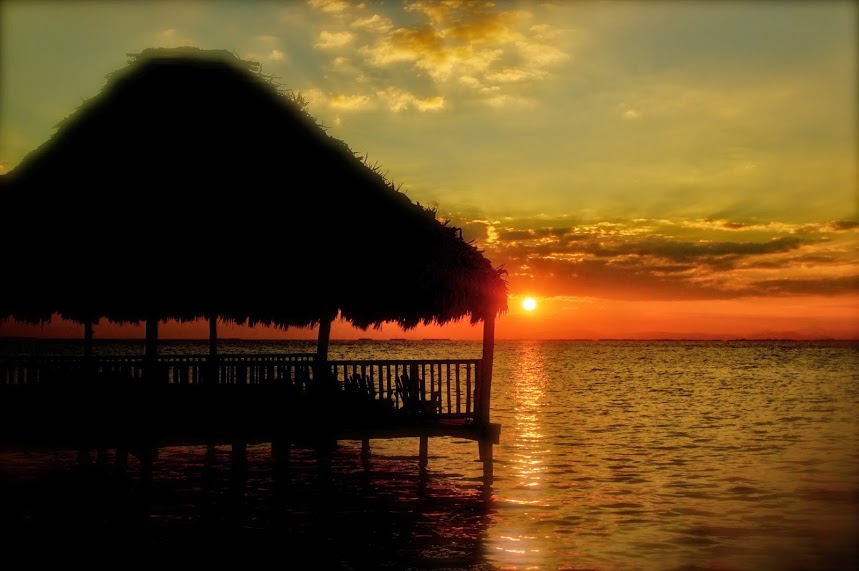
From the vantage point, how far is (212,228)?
1202cm

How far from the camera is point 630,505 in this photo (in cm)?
1509

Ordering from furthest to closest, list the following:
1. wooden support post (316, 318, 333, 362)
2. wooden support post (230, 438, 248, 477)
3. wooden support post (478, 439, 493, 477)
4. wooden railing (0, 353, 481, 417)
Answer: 1. wooden support post (316, 318, 333, 362)
2. wooden support post (478, 439, 493, 477)
3. wooden support post (230, 438, 248, 477)
4. wooden railing (0, 353, 481, 417)

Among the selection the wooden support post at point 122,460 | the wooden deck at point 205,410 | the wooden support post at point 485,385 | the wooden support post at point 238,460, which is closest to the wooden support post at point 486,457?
the wooden deck at point 205,410

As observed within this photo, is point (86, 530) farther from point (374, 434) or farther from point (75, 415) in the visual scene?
point (374, 434)

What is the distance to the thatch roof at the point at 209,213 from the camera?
12.0 meters

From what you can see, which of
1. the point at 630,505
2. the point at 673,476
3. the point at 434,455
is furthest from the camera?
the point at 434,455

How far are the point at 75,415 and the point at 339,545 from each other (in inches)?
179

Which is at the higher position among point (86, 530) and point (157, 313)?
point (157, 313)

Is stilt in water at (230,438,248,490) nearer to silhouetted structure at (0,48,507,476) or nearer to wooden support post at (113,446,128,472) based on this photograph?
silhouetted structure at (0,48,507,476)

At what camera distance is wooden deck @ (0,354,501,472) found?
12172mm

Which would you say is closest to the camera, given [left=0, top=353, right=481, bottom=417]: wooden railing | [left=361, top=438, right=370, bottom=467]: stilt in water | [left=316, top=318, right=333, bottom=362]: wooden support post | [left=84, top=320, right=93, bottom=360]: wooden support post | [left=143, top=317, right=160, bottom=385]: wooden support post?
[left=143, top=317, right=160, bottom=385]: wooden support post

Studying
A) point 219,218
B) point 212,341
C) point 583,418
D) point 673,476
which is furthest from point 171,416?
point 583,418

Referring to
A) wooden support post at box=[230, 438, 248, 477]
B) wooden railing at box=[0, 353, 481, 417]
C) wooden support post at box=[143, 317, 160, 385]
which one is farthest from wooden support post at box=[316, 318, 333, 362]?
wooden support post at box=[143, 317, 160, 385]

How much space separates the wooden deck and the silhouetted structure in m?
0.05
